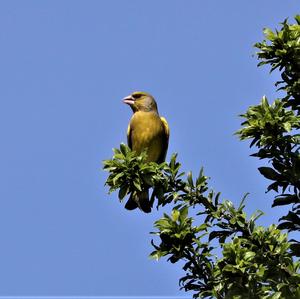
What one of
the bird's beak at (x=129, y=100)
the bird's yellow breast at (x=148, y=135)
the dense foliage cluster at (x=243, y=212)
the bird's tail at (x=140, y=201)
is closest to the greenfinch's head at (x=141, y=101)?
the bird's beak at (x=129, y=100)

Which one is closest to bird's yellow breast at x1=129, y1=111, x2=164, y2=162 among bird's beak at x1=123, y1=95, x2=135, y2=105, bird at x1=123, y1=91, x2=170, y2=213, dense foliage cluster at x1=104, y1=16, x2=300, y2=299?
bird at x1=123, y1=91, x2=170, y2=213

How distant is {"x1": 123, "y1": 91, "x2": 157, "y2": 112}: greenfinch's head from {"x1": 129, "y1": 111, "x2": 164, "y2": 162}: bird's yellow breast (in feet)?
1.50

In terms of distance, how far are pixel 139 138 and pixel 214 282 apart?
4.72 metres

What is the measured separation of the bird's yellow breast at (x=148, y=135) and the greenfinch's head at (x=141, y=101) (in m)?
0.46

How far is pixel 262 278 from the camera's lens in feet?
13.9

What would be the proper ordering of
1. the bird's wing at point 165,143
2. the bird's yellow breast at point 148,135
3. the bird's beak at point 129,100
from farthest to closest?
the bird's beak at point 129,100
the bird's wing at point 165,143
the bird's yellow breast at point 148,135

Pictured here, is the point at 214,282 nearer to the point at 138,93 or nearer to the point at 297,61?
the point at 297,61

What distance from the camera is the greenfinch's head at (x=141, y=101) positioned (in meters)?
9.69

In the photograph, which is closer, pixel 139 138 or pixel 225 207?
pixel 225 207

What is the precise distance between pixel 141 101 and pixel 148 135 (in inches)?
39.9

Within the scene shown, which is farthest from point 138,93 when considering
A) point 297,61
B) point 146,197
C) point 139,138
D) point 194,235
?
point 194,235

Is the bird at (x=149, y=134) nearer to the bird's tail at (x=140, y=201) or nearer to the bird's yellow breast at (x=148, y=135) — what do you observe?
the bird's yellow breast at (x=148, y=135)

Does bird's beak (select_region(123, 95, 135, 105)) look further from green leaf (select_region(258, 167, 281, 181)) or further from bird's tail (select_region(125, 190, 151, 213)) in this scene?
green leaf (select_region(258, 167, 281, 181))

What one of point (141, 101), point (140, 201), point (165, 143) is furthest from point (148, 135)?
point (140, 201)
